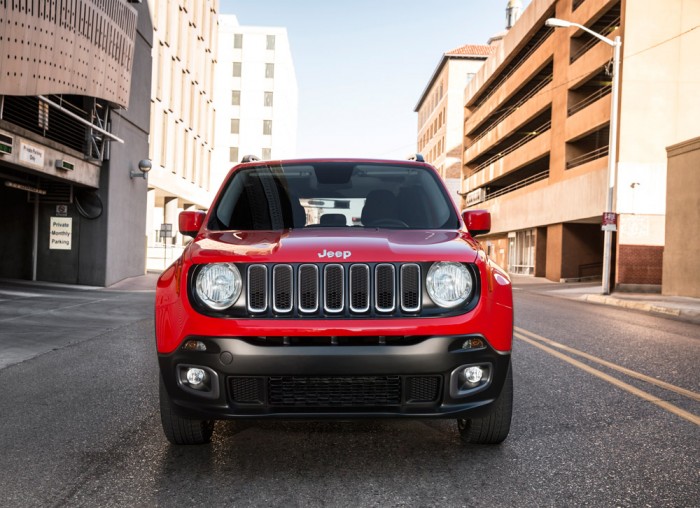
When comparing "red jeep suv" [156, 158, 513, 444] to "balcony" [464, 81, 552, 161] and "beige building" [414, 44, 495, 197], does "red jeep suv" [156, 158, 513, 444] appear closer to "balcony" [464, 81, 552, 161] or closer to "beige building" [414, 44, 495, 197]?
"balcony" [464, 81, 552, 161]

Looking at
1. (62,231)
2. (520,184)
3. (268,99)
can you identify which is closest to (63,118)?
(62,231)

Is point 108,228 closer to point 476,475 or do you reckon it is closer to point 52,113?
point 52,113

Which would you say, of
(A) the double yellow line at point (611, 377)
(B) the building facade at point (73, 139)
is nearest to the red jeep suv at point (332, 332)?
(A) the double yellow line at point (611, 377)

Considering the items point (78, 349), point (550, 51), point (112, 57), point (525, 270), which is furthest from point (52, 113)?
point (525, 270)

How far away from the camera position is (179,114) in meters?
34.9

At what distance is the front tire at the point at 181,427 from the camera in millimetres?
3461

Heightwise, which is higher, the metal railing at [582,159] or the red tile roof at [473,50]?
the red tile roof at [473,50]

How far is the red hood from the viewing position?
10.6 feet

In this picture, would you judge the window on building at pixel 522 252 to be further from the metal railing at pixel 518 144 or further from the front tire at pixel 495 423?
the front tire at pixel 495 423

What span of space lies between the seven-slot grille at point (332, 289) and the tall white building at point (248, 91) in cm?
6605

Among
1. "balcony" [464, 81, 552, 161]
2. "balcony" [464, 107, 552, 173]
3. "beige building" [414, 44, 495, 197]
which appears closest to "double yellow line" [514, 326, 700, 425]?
"balcony" [464, 81, 552, 161]

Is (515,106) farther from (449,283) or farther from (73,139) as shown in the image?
(449,283)

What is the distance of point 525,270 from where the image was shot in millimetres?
39875

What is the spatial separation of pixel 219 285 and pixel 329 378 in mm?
728
